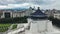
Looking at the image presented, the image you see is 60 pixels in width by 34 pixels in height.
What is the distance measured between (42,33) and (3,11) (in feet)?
23.6

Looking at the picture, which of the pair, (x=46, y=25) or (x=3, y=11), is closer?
(x=46, y=25)

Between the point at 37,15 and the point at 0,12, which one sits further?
the point at 0,12

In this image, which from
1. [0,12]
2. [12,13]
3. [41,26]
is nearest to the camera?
[41,26]

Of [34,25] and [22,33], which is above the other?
[34,25]

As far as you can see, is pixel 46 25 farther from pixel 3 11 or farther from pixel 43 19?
pixel 3 11

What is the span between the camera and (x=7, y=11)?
31.8 feet

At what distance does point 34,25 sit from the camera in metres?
3.13

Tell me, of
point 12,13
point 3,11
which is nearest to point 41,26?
point 12,13

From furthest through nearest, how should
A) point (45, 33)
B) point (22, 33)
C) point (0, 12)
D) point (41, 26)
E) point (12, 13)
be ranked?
1. point (0, 12)
2. point (12, 13)
3. point (22, 33)
4. point (41, 26)
5. point (45, 33)

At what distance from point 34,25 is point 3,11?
23.2 ft

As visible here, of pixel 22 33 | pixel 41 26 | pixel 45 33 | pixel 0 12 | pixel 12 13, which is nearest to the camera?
pixel 45 33

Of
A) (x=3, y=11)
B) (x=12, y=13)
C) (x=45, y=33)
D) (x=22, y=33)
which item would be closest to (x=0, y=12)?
(x=3, y=11)

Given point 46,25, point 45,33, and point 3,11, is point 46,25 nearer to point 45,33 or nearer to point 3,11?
point 45,33

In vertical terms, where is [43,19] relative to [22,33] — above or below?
above
